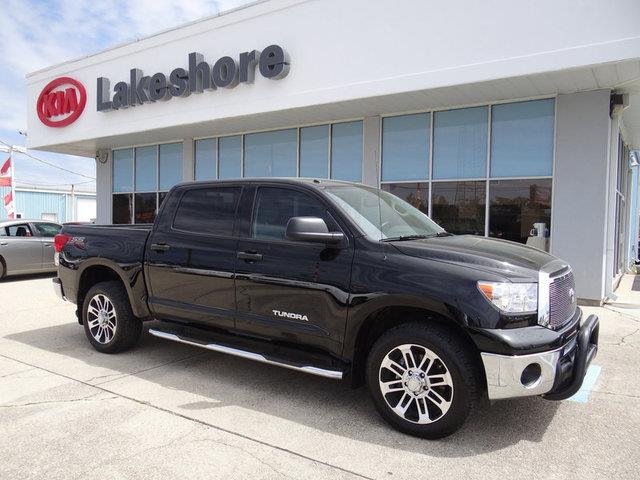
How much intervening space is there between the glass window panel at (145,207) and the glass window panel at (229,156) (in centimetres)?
308

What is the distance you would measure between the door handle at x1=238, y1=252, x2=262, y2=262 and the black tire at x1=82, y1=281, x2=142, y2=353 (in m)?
1.76

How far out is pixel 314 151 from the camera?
1220 cm

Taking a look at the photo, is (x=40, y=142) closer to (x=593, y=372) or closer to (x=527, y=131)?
(x=527, y=131)

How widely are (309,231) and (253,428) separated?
1.48m

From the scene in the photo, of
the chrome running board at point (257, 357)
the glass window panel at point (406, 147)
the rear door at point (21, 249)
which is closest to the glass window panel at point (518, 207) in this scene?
the glass window panel at point (406, 147)

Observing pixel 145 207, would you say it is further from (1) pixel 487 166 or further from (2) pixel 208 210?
(2) pixel 208 210

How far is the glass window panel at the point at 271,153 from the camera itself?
12625mm

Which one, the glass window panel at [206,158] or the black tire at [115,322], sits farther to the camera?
the glass window panel at [206,158]

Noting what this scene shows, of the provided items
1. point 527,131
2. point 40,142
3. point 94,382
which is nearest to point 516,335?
point 94,382

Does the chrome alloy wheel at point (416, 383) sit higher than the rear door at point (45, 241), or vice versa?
the rear door at point (45, 241)

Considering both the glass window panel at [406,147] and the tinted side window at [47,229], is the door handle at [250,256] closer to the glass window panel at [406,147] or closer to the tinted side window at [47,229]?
the glass window panel at [406,147]

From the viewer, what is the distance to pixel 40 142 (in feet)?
54.4

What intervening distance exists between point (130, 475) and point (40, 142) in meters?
16.4

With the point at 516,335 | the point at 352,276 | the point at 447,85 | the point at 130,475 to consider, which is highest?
the point at 447,85
